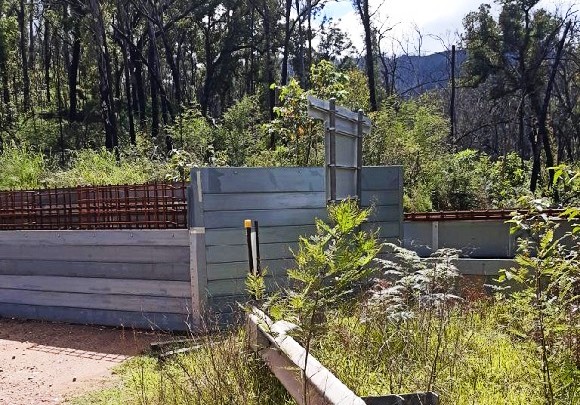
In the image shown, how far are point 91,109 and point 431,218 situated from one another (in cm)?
2726

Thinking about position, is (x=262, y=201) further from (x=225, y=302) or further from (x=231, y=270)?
(x=225, y=302)

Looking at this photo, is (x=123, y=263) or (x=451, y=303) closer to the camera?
(x=451, y=303)

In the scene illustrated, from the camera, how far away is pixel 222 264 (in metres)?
6.50

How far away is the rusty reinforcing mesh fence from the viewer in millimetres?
6941

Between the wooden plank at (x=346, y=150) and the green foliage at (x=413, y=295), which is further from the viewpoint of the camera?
the wooden plank at (x=346, y=150)

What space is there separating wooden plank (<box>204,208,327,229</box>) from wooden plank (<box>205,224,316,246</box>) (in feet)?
0.17

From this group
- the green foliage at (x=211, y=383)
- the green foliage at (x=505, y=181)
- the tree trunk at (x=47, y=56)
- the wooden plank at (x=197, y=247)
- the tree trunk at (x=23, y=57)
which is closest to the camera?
the green foliage at (x=211, y=383)

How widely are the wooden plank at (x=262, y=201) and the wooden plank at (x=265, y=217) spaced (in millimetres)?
51

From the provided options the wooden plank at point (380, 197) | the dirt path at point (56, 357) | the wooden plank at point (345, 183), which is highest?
the wooden plank at point (345, 183)

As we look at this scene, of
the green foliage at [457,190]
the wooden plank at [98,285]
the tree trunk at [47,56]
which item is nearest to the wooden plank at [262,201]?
the wooden plank at [98,285]

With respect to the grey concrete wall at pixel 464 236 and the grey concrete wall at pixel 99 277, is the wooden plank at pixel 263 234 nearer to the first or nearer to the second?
the grey concrete wall at pixel 99 277

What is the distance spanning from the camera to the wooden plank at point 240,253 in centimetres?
647

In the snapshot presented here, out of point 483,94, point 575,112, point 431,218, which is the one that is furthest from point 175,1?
point 431,218

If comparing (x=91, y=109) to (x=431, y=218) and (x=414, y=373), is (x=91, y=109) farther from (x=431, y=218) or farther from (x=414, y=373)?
(x=414, y=373)
